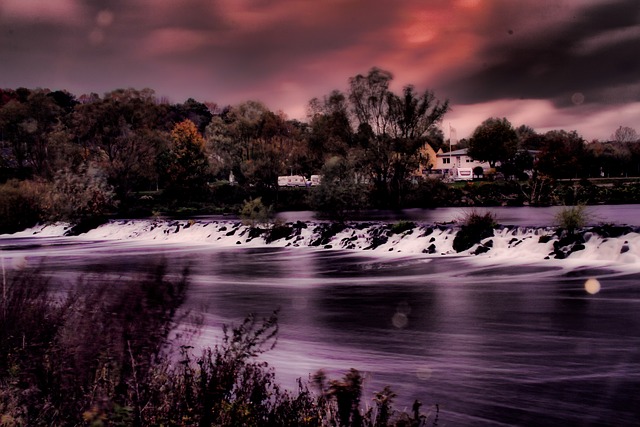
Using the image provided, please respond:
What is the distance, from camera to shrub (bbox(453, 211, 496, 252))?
82.8ft

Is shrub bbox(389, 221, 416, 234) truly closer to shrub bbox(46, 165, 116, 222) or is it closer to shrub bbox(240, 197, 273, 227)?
shrub bbox(240, 197, 273, 227)

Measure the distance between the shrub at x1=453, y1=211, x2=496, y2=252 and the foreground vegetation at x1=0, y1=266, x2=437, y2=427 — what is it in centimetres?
1878

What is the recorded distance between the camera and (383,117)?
63062 millimetres

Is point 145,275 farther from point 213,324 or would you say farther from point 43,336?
point 43,336

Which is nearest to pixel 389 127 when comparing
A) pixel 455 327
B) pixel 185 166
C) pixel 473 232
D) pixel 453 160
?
pixel 185 166

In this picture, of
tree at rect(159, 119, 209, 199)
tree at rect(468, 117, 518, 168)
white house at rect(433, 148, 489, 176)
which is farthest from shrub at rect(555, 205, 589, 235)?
white house at rect(433, 148, 489, 176)

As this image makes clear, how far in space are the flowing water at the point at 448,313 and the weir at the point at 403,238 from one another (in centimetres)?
9

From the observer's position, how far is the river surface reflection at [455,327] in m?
8.35

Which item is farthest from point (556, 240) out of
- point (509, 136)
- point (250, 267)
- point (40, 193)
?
point (509, 136)

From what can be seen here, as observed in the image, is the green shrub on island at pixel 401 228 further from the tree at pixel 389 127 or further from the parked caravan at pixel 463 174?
the parked caravan at pixel 463 174

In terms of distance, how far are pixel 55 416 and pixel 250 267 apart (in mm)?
19445

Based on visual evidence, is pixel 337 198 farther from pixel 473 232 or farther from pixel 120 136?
pixel 120 136

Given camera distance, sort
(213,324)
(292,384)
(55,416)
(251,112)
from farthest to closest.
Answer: (251,112) < (213,324) < (292,384) < (55,416)

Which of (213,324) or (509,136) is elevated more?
(509,136)
